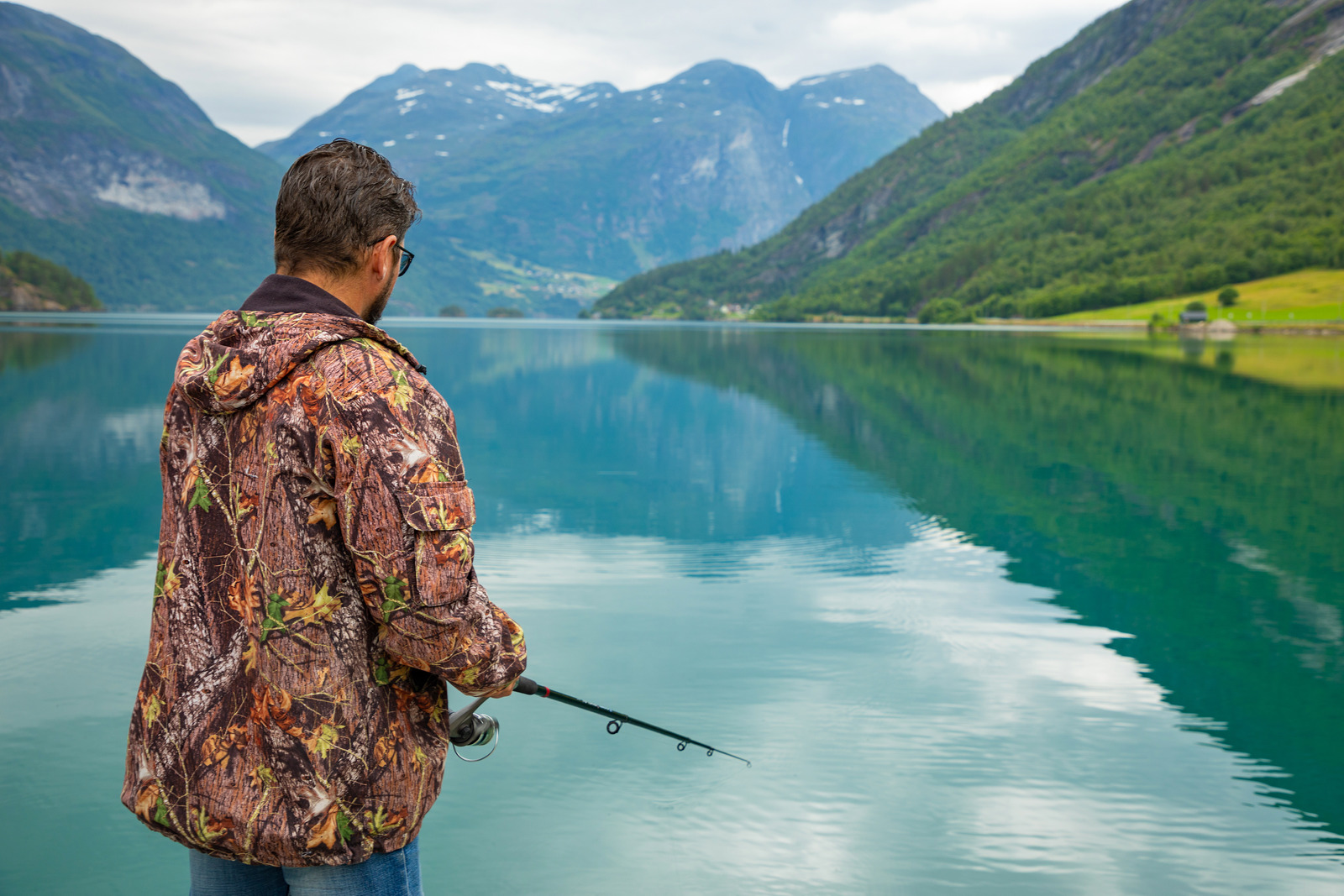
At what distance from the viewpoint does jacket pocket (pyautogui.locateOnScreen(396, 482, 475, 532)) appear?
1.86 metres

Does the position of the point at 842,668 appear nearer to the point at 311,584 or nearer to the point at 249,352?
the point at 311,584

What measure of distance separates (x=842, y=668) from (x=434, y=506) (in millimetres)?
→ 6003

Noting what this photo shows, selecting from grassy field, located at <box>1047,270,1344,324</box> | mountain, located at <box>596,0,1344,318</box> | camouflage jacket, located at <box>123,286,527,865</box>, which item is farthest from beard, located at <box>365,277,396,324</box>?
mountain, located at <box>596,0,1344,318</box>

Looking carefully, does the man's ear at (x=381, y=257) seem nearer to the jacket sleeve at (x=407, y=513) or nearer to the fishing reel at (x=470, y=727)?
the jacket sleeve at (x=407, y=513)

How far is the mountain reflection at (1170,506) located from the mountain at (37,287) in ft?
381

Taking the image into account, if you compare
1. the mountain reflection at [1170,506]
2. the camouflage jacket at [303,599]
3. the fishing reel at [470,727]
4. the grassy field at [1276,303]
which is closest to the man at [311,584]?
the camouflage jacket at [303,599]

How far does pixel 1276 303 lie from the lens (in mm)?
101500

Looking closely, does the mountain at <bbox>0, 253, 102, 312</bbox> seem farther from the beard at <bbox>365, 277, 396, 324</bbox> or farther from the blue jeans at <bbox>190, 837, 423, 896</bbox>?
the blue jeans at <bbox>190, 837, 423, 896</bbox>

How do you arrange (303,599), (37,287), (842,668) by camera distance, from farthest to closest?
(37,287), (842,668), (303,599)

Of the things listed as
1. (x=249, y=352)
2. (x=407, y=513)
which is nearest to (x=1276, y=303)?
(x=407, y=513)

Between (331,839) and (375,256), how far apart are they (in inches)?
50.1

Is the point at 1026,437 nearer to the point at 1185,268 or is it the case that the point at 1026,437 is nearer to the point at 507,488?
the point at 507,488

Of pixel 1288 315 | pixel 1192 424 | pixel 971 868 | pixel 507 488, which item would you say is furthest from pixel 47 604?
pixel 1288 315

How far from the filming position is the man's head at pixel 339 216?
81.1 inches
